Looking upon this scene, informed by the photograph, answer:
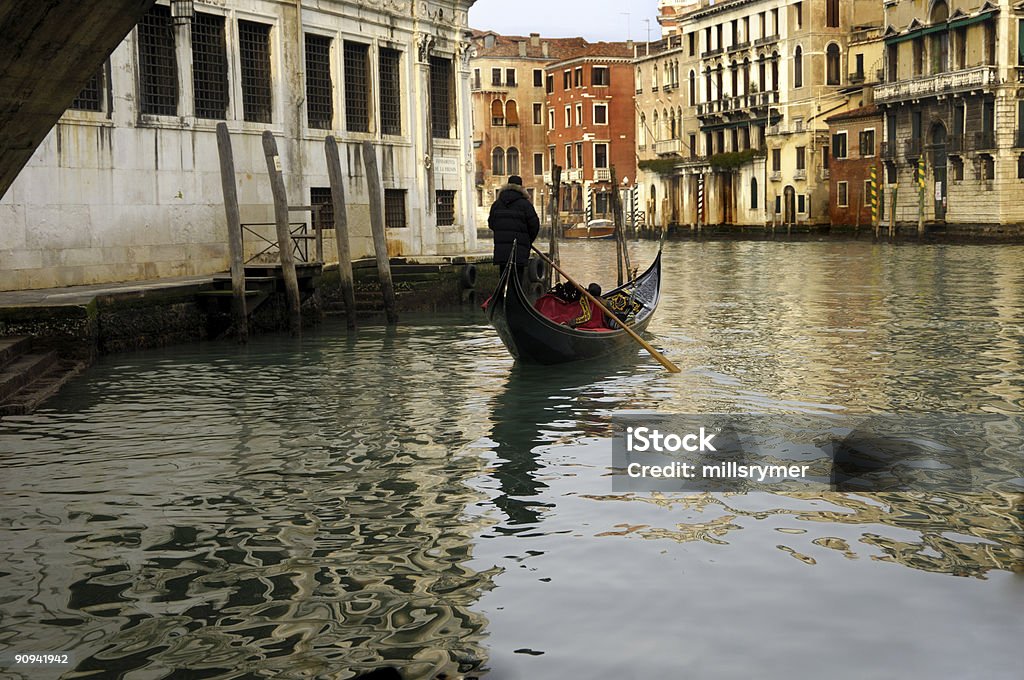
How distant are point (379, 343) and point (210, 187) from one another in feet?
11.4

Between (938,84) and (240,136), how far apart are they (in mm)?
27965

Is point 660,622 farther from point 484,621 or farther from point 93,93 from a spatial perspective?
point 93,93

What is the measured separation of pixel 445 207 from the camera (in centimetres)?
2170

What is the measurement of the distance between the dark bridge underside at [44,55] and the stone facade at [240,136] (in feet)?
30.4

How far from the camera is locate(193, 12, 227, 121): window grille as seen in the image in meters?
15.9

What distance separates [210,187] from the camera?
1605cm

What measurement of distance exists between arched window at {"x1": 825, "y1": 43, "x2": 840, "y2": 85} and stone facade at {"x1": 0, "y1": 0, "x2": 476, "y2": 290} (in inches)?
1109

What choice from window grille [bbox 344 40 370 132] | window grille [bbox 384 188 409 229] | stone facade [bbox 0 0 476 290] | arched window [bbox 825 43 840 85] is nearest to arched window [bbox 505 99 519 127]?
arched window [bbox 825 43 840 85]

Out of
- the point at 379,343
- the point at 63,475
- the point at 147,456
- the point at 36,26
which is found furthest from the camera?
the point at 379,343

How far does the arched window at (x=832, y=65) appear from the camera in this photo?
1852 inches

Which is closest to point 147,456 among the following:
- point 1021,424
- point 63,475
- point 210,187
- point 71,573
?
point 63,475

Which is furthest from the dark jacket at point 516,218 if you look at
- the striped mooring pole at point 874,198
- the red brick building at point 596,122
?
the red brick building at point 596,122

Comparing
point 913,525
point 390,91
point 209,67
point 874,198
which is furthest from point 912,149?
point 913,525

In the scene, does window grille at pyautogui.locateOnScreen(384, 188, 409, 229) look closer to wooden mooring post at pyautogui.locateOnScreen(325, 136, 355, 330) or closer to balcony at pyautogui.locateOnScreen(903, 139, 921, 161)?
wooden mooring post at pyautogui.locateOnScreen(325, 136, 355, 330)
